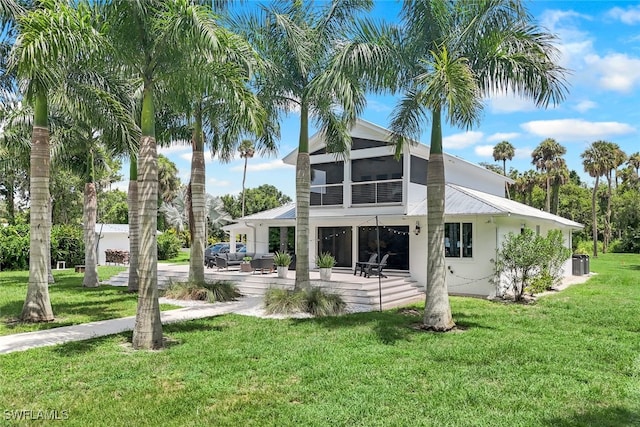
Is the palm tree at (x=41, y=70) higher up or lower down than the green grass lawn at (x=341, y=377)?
higher up

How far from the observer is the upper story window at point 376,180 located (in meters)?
18.9

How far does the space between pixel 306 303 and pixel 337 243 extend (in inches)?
336

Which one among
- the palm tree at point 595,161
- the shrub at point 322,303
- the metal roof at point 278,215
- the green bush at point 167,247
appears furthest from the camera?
the palm tree at point 595,161

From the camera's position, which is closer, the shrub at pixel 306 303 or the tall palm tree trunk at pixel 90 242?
the shrub at pixel 306 303

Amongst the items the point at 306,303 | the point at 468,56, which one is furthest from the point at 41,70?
the point at 468,56

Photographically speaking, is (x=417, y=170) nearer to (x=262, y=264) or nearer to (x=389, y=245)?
(x=389, y=245)

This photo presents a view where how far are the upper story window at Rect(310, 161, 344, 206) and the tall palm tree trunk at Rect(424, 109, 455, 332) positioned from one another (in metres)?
9.91

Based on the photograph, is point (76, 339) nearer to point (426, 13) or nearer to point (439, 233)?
point (439, 233)

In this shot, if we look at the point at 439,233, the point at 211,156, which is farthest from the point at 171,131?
the point at 439,233

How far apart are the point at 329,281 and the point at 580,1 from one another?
35.6ft

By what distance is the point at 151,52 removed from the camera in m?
8.69

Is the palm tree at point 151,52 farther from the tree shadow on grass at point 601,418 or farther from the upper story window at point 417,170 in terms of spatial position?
the upper story window at point 417,170

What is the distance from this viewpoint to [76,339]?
9133 mm

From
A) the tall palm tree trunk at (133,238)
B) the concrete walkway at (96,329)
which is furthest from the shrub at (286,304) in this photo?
the tall palm tree trunk at (133,238)
